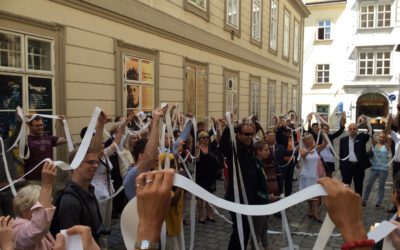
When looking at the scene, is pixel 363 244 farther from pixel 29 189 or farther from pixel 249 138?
pixel 249 138

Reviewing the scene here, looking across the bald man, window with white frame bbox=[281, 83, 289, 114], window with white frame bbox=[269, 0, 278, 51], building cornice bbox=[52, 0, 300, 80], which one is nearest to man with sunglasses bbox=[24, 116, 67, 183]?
building cornice bbox=[52, 0, 300, 80]

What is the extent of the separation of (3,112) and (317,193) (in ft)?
18.6

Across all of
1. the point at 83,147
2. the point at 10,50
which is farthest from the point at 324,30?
the point at 83,147

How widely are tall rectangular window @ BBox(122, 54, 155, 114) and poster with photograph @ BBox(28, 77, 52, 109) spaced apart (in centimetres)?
225

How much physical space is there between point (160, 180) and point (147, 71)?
8377mm

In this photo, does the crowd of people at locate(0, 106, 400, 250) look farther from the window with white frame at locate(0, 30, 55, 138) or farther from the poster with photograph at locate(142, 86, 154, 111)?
the poster with photograph at locate(142, 86, 154, 111)

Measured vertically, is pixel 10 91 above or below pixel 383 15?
below

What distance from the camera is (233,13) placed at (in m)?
14.6

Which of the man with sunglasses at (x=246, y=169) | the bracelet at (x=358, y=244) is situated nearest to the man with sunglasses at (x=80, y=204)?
the man with sunglasses at (x=246, y=169)

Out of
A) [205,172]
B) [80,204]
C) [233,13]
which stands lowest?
[205,172]

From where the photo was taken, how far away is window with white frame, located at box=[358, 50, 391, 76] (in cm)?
3076

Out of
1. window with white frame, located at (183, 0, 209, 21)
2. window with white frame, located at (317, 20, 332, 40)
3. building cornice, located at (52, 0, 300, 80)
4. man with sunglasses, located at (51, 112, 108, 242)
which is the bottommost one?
man with sunglasses, located at (51, 112, 108, 242)

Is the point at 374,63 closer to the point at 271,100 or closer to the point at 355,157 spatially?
the point at 271,100

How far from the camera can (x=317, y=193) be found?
1.30 meters
